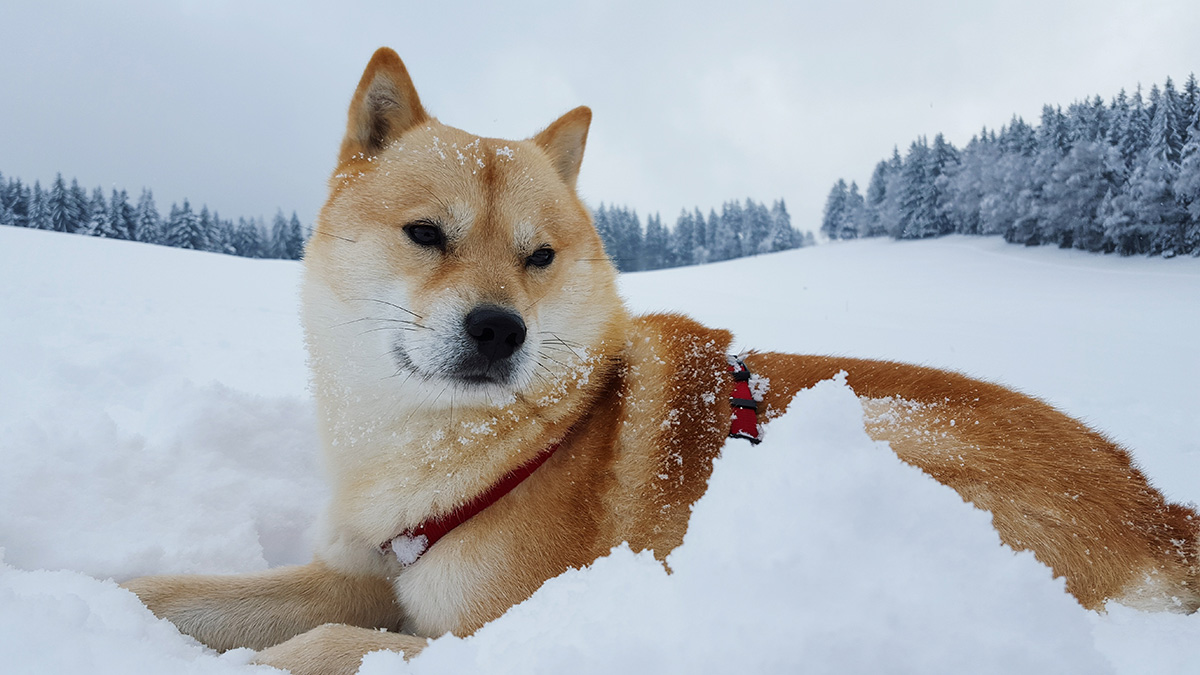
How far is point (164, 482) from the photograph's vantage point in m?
2.67

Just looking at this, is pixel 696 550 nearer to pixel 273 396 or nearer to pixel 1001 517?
pixel 1001 517

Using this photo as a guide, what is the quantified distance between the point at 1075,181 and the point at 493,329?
43024 millimetres

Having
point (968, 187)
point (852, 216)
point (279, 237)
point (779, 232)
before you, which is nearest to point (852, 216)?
point (852, 216)

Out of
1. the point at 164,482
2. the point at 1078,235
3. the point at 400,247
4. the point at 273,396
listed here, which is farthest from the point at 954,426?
the point at 1078,235

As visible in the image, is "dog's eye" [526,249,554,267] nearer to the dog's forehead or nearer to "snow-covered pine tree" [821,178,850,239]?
the dog's forehead

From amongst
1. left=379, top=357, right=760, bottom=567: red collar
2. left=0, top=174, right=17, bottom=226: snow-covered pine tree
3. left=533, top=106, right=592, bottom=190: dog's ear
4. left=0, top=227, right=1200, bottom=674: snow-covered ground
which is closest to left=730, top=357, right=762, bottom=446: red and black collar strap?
left=379, top=357, right=760, bottom=567: red collar

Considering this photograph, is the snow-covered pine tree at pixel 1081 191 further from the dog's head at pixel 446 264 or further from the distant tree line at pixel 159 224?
the dog's head at pixel 446 264

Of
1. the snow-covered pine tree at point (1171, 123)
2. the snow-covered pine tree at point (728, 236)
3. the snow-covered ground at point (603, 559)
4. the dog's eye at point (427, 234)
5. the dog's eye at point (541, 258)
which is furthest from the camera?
the snow-covered pine tree at point (728, 236)

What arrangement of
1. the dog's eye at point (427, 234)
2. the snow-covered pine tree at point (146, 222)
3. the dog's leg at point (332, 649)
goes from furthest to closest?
the snow-covered pine tree at point (146, 222) < the dog's eye at point (427, 234) < the dog's leg at point (332, 649)

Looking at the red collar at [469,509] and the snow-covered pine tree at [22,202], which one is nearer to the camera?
the red collar at [469,509]

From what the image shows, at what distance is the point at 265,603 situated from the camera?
7.25 ft

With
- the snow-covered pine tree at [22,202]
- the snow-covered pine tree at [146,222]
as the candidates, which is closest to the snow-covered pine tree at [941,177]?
the snow-covered pine tree at [146,222]

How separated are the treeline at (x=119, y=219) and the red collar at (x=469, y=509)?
109ft

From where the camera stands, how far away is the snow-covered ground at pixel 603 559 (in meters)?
1.02
